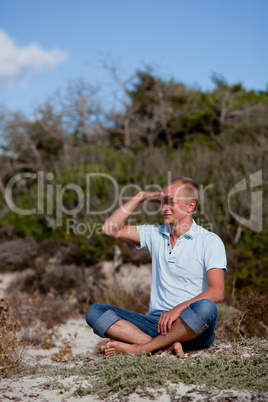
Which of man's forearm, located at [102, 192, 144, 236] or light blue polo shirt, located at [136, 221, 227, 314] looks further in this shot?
man's forearm, located at [102, 192, 144, 236]

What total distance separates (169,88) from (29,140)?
17.6ft

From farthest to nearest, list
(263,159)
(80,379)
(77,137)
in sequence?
(77,137)
(263,159)
(80,379)

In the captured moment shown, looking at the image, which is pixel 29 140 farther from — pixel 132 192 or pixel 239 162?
pixel 239 162

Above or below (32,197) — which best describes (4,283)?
below

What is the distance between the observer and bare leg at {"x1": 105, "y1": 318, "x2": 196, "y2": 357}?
3107mm

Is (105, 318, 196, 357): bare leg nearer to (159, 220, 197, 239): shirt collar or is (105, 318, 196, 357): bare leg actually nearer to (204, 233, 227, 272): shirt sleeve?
(204, 233, 227, 272): shirt sleeve

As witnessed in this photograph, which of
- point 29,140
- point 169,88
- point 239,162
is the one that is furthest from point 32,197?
point 169,88

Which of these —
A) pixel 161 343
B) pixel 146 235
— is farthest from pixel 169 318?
pixel 146 235

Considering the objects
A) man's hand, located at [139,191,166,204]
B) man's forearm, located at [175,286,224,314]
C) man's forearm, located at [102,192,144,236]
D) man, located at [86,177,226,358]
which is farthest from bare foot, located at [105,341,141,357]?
man's hand, located at [139,191,166,204]

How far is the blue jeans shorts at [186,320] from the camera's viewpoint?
3029mm

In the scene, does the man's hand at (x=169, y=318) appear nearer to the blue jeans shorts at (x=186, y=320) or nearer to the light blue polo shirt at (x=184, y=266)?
the blue jeans shorts at (x=186, y=320)

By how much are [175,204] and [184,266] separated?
54 cm

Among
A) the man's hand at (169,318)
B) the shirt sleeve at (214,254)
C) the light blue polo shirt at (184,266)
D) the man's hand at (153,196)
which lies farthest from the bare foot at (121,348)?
the man's hand at (153,196)

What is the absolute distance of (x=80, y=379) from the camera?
2.91 meters
